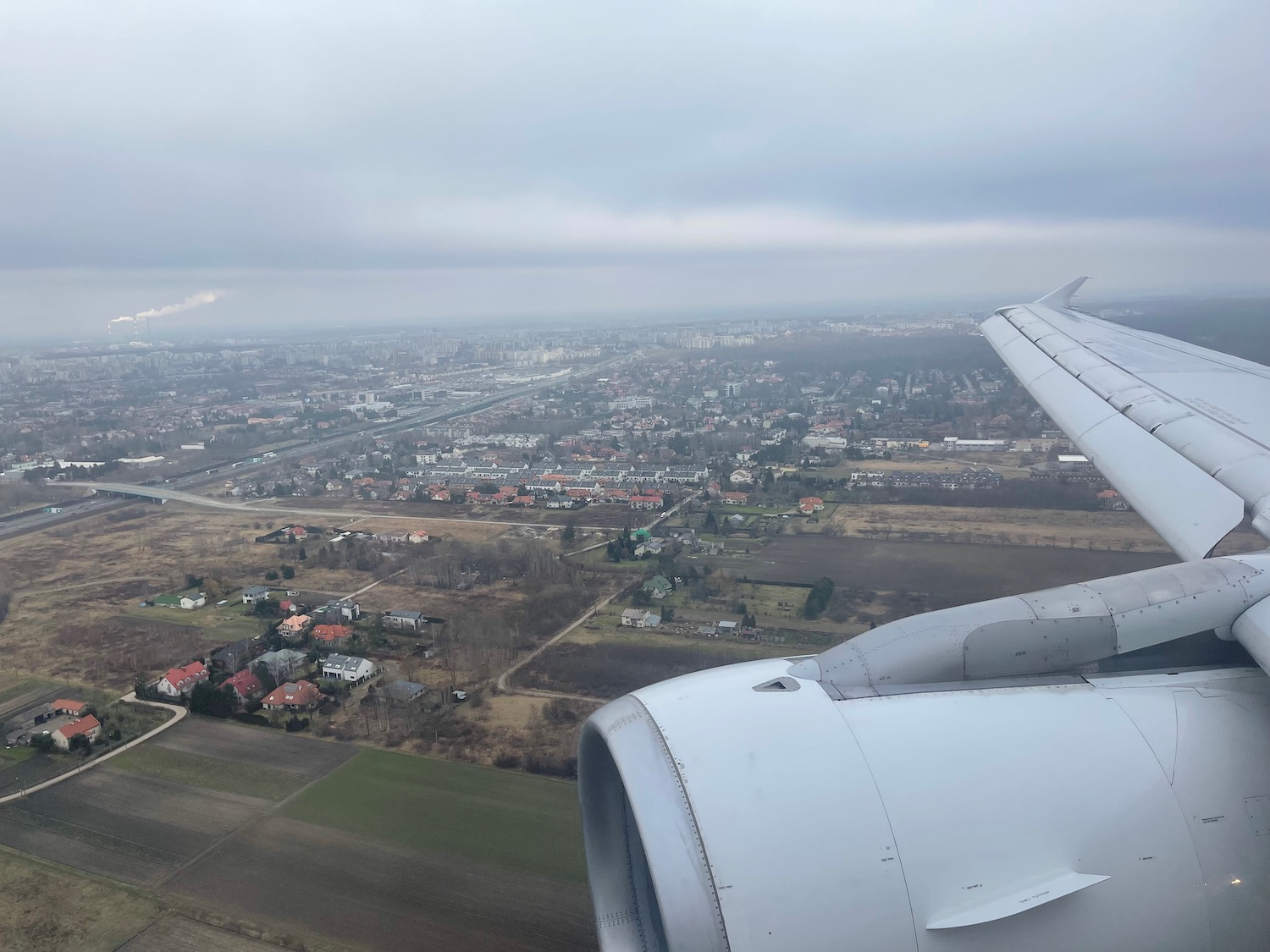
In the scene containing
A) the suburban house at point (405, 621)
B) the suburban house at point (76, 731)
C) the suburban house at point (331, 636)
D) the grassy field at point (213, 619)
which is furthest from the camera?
the grassy field at point (213, 619)

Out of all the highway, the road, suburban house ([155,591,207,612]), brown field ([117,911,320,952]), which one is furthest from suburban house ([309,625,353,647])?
the highway

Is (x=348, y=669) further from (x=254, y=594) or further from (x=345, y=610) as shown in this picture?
(x=254, y=594)

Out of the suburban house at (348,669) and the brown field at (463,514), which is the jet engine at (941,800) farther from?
the brown field at (463,514)

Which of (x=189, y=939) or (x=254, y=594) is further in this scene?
(x=254, y=594)

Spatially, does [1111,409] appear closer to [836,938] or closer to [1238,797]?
[1238,797]

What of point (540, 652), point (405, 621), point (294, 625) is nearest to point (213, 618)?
point (294, 625)

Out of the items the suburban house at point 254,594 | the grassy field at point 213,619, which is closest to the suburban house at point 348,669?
the grassy field at point 213,619
